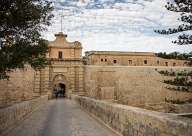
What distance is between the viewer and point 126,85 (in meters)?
39.7

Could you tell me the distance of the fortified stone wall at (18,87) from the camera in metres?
35.9

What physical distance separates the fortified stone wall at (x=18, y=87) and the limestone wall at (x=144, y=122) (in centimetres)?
2626

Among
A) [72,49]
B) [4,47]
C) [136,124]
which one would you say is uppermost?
[72,49]

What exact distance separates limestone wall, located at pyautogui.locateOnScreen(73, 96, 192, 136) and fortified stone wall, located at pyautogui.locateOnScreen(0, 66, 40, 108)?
2626 cm

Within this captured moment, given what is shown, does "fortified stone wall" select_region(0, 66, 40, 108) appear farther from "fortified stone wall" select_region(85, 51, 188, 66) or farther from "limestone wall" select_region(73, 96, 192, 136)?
"limestone wall" select_region(73, 96, 192, 136)

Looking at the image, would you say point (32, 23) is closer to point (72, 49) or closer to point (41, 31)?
point (41, 31)

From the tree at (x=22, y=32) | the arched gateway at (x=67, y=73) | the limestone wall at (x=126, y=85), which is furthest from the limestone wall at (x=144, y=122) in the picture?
the limestone wall at (x=126, y=85)

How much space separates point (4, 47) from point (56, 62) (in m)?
29.0

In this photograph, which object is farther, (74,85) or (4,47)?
(74,85)

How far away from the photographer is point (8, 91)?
36.1m

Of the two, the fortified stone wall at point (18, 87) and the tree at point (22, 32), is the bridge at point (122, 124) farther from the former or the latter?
the fortified stone wall at point (18, 87)

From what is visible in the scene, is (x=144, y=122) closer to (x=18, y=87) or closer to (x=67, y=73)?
(x=18, y=87)

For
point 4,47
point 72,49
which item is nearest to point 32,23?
point 4,47

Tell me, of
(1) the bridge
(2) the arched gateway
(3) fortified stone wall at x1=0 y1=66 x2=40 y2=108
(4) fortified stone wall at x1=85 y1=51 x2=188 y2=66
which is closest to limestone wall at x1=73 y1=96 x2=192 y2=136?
(1) the bridge
